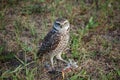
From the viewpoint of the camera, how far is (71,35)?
18.4 feet

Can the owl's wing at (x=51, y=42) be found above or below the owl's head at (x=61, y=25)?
below

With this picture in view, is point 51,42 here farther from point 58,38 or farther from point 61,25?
point 61,25

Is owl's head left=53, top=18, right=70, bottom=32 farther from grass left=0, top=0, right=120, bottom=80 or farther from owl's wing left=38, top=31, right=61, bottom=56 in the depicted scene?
grass left=0, top=0, right=120, bottom=80

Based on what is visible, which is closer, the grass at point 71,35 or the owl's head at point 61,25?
the owl's head at point 61,25

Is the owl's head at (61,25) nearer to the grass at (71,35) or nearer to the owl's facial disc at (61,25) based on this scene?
the owl's facial disc at (61,25)

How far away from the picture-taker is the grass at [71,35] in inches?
193

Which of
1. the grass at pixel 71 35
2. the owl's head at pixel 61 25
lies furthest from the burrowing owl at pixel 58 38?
the grass at pixel 71 35

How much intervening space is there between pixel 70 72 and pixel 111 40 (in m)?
1.16

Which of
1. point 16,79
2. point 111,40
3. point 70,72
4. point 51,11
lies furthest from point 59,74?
point 51,11

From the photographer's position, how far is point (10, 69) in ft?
16.3

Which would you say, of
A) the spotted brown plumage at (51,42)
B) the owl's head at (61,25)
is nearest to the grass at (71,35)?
the spotted brown plumage at (51,42)

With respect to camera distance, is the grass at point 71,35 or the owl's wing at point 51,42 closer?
the owl's wing at point 51,42

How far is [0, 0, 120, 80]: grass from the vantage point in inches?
193

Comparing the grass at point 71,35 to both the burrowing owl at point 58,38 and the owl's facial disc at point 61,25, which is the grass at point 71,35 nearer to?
the burrowing owl at point 58,38
